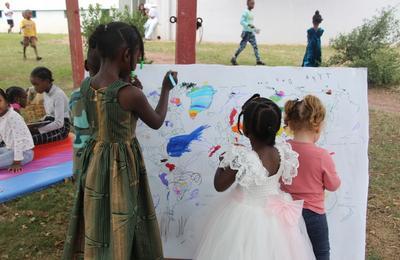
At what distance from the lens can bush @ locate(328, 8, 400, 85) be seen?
8562 mm

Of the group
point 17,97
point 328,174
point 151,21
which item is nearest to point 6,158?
point 17,97

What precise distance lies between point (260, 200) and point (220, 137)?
755mm

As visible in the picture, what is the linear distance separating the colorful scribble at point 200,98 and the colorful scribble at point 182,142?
0.10m

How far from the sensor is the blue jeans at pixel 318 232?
2298mm

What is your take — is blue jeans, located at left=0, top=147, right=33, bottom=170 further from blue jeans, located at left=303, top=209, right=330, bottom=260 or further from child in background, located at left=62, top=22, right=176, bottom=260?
blue jeans, located at left=303, top=209, right=330, bottom=260

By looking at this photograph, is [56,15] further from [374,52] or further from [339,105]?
[339,105]

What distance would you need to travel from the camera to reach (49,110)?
15.9ft

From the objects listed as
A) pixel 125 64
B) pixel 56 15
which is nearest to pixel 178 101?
pixel 125 64

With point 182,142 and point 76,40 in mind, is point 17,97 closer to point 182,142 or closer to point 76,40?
point 76,40

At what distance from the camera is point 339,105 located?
8.91 feet

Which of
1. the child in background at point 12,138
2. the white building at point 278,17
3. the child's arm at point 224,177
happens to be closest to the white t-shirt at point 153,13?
the white building at point 278,17

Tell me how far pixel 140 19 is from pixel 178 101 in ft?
22.5

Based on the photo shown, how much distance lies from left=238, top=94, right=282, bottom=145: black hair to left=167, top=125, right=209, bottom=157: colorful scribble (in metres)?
0.80

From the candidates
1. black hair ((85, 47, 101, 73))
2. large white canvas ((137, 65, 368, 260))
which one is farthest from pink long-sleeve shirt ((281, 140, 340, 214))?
black hair ((85, 47, 101, 73))
